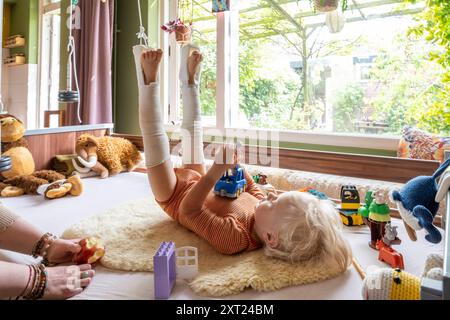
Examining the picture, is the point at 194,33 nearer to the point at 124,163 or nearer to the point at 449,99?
the point at 124,163

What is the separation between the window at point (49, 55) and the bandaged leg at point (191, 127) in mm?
1478

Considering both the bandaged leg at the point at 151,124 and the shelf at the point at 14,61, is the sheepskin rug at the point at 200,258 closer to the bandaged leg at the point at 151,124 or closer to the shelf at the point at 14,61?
the bandaged leg at the point at 151,124

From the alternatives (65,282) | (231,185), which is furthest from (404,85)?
(65,282)

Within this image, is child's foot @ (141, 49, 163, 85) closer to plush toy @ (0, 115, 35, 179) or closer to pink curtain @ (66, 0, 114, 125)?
plush toy @ (0, 115, 35, 179)

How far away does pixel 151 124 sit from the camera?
118 centimetres

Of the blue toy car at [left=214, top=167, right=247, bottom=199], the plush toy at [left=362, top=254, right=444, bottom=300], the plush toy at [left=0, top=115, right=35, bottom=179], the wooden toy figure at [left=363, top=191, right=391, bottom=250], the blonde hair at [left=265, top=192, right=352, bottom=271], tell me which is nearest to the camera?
the plush toy at [left=362, top=254, right=444, bottom=300]

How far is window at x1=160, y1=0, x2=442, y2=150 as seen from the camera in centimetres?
180

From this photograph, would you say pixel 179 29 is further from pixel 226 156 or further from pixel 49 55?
pixel 226 156

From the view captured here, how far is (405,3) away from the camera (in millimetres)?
1760

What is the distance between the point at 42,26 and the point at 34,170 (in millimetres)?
1228

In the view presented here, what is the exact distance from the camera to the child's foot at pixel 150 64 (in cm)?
116

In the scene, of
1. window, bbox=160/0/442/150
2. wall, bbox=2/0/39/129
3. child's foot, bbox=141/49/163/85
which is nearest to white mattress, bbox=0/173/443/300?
child's foot, bbox=141/49/163/85

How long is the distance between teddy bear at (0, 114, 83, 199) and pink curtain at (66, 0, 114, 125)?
2.79ft
